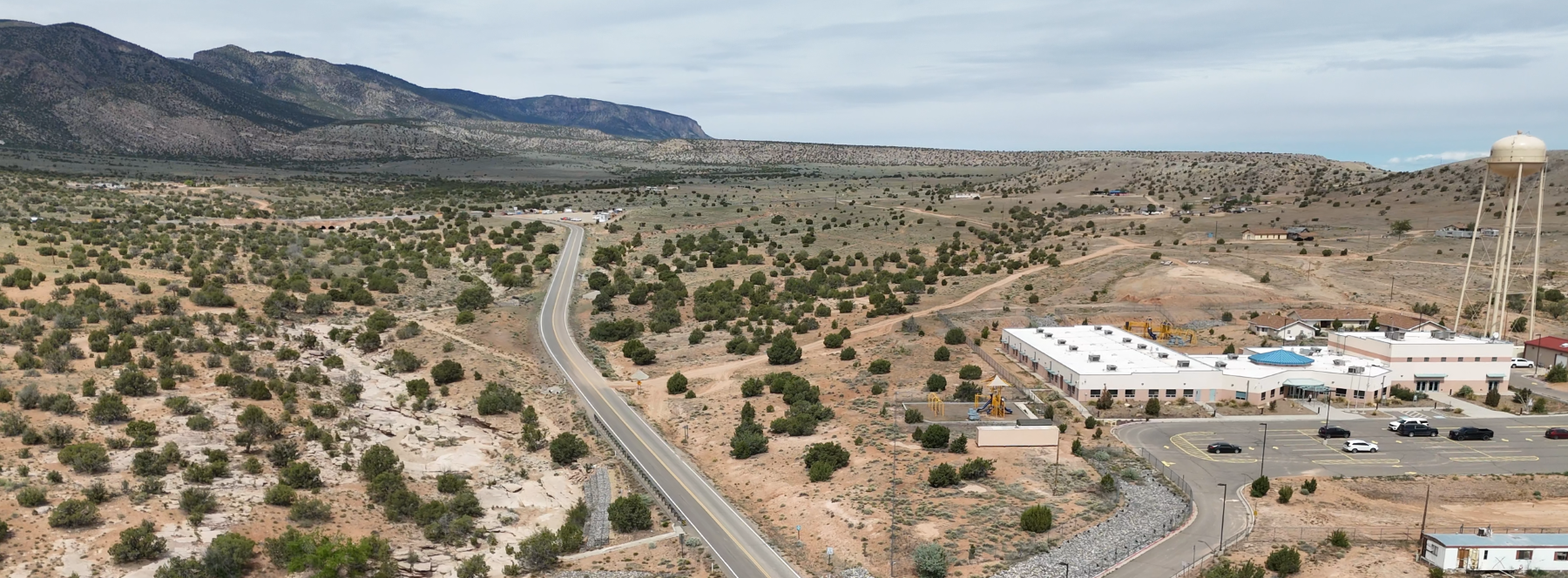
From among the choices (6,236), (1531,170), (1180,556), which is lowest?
(1180,556)

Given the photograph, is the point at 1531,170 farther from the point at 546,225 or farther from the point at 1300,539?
the point at 546,225

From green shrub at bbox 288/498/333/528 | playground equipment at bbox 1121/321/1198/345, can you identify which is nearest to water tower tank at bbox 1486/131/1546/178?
playground equipment at bbox 1121/321/1198/345

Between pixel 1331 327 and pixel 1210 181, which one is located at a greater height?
pixel 1210 181

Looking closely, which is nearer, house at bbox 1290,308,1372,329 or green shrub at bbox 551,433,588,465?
green shrub at bbox 551,433,588,465

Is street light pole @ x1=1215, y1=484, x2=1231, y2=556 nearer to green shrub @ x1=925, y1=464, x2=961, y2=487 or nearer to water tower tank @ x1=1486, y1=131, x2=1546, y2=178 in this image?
green shrub @ x1=925, y1=464, x2=961, y2=487

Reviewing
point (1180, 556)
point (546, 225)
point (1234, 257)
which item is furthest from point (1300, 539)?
point (546, 225)

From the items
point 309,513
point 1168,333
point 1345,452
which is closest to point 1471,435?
point 1345,452
